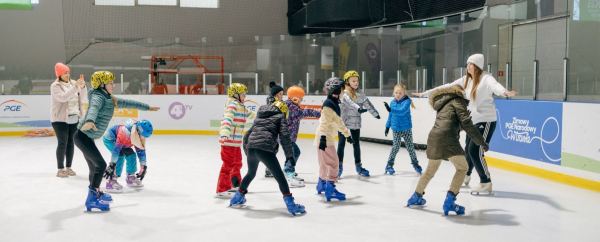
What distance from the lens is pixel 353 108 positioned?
6984 mm

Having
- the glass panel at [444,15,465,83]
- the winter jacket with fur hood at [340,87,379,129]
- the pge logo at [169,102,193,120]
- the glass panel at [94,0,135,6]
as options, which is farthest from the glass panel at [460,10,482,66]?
the glass panel at [94,0,135,6]

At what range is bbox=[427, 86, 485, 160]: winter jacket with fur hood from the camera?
15.7 ft

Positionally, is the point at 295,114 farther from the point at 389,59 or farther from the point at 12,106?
the point at 12,106

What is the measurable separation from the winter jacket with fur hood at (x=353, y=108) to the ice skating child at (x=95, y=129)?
283 cm

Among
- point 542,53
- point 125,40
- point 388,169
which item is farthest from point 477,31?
point 125,40

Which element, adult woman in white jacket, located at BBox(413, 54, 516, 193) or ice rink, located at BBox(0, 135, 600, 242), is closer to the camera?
ice rink, located at BBox(0, 135, 600, 242)

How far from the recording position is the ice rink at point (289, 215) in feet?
14.2

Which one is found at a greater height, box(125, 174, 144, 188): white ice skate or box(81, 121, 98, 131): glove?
box(81, 121, 98, 131): glove

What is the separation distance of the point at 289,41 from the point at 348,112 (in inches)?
262

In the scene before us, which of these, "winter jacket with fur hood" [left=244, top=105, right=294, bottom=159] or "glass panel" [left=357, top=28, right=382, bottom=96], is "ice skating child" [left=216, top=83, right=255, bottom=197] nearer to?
"winter jacket with fur hood" [left=244, top=105, right=294, bottom=159]

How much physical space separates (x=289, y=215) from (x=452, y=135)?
164cm

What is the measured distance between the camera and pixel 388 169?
7.50 metres

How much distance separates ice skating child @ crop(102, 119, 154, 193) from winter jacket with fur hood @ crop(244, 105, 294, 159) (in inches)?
61.5

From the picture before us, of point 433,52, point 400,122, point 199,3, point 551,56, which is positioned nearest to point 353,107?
point 400,122
